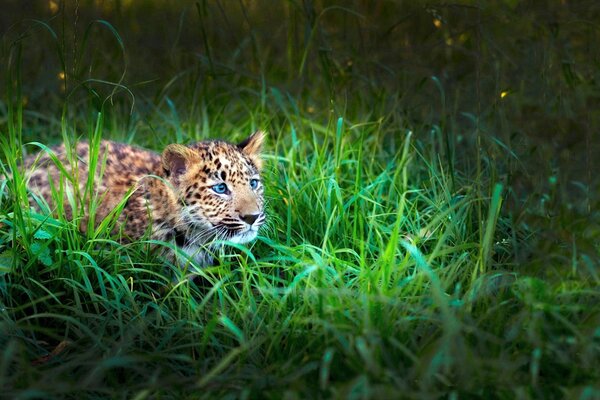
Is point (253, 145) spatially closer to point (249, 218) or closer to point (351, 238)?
point (249, 218)

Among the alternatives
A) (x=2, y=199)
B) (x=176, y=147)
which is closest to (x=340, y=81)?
(x=176, y=147)

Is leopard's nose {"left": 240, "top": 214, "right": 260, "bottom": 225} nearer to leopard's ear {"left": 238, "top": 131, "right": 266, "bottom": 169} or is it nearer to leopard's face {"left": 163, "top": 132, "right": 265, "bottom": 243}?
leopard's face {"left": 163, "top": 132, "right": 265, "bottom": 243}

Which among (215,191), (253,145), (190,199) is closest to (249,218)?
(215,191)

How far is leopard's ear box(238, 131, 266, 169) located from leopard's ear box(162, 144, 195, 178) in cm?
41

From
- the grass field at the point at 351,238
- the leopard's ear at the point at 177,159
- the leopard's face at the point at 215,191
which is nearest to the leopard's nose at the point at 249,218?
the leopard's face at the point at 215,191

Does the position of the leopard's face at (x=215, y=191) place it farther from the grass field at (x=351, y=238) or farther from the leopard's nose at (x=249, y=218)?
the grass field at (x=351, y=238)

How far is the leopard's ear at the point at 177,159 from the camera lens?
488 centimetres

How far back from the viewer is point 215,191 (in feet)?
16.1

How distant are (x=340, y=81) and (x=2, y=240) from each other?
9.58 ft

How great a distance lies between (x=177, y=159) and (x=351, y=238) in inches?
42.1

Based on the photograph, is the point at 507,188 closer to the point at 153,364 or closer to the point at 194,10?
the point at 153,364

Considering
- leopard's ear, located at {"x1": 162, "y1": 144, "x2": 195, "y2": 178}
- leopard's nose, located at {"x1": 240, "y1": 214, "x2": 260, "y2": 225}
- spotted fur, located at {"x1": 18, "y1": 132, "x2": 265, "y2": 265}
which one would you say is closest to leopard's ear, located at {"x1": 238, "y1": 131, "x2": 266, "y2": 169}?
spotted fur, located at {"x1": 18, "y1": 132, "x2": 265, "y2": 265}

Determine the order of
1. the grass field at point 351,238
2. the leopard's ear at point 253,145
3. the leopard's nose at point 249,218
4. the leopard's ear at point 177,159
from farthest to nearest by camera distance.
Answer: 1. the leopard's ear at point 253,145
2. the leopard's ear at point 177,159
3. the leopard's nose at point 249,218
4. the grass field at point 351,238

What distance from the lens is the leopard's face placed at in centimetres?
480
